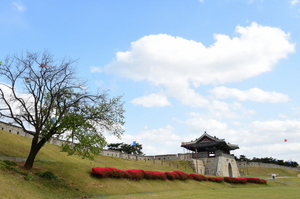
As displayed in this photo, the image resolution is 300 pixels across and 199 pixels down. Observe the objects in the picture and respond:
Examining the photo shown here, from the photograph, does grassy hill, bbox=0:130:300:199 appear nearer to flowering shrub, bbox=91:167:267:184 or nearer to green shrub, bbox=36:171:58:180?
green shrub, bbox=36:171:58:180

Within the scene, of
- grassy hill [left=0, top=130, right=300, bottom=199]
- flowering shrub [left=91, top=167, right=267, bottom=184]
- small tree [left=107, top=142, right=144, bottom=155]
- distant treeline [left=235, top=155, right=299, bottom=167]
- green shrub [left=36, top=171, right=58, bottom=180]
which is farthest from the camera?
distant treeline [left=235, top=155, right=299, bottom=167]

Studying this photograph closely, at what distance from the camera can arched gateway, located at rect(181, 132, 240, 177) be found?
6297 centimetres

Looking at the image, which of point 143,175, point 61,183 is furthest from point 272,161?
point 61,183

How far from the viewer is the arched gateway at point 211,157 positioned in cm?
6297

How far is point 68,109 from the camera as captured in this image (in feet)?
82.4

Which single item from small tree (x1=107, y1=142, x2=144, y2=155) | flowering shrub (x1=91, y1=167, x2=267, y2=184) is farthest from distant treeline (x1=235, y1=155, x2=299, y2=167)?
flowering shrub (x1=91, y1=167, x2=267, y2=184)

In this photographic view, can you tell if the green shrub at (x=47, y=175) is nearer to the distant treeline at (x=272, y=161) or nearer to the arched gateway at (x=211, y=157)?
the arched gateway at (x=211, y=157)

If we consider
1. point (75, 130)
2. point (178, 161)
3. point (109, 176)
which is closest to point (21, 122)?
point (75, 130)

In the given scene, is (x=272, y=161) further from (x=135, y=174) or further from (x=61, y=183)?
(x=61, y=183)

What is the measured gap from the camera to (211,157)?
65.9 m

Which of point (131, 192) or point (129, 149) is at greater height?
point (129, 149)

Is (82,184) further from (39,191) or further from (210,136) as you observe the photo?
(210,136)

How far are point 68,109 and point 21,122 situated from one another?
4473 millimetres

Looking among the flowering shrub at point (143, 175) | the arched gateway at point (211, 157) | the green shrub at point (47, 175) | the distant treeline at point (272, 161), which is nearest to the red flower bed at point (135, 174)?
the flowering shrub at point (143, 175)
